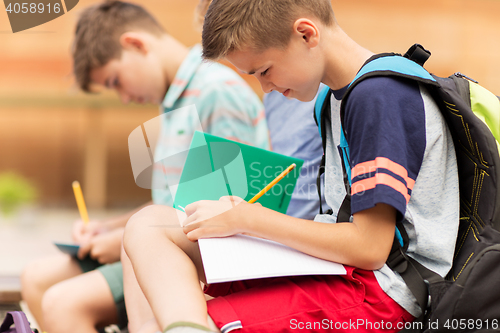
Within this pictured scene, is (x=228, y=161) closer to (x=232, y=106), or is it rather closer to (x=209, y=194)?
(x=209, y=194)

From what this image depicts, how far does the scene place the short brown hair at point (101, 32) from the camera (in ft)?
4.21

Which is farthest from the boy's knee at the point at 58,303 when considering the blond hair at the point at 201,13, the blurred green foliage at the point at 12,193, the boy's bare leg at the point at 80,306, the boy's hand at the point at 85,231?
the blurred green foliage at the point at 12,193

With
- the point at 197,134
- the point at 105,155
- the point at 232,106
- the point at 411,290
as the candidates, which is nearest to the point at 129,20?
the point at 232,106

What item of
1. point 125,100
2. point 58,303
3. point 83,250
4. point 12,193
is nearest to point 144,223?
point 58,303

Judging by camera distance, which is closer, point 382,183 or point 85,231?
point 382,183

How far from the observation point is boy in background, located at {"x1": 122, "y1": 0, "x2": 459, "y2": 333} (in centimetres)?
55

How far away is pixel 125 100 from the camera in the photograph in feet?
4.43

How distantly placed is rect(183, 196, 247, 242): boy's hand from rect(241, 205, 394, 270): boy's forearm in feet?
0.05

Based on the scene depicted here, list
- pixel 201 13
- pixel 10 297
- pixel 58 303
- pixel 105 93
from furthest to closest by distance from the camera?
1. pixel 105 93
2. pixel 10 297
3. pixel 201 13
4. pixel 58 303

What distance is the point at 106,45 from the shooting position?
50.4 inches

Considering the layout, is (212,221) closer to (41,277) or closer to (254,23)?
(254,23)

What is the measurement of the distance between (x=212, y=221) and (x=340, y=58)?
0.35 m

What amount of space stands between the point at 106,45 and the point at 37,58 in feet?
6.87

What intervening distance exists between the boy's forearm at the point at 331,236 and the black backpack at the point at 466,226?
0.16 feet
